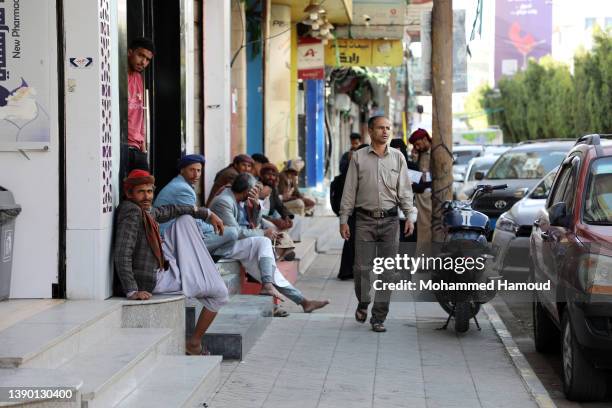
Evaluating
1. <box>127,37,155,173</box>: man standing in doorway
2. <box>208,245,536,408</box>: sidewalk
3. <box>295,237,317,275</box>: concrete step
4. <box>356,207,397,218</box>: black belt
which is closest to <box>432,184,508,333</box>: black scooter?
<box>208,245,536,408</box>: sidewalk

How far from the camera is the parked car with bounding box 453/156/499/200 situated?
2290 centimetres

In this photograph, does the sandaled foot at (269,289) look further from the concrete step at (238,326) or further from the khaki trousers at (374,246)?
the khaki trousers at (374,246)

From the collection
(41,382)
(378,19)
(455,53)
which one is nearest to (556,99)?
(378,19)

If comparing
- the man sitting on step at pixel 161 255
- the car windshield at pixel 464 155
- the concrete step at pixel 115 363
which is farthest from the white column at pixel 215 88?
the car windshield at pixel 464 155

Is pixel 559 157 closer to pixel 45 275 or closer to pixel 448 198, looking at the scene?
pixel 448 198

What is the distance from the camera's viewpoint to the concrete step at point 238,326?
28.8 ft

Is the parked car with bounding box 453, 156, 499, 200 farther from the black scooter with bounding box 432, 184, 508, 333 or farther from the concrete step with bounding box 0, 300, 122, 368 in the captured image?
the concrete step with bounding box 0, 300, 122, 368

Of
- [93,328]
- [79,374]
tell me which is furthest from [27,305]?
[79,374]

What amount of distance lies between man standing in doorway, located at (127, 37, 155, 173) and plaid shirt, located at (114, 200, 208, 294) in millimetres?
1212

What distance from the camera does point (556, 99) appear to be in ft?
212

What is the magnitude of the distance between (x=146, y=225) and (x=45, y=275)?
80 centimetres

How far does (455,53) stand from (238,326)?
17.9 ft

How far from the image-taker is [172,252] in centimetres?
857

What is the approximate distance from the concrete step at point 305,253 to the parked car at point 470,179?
4.71 m
